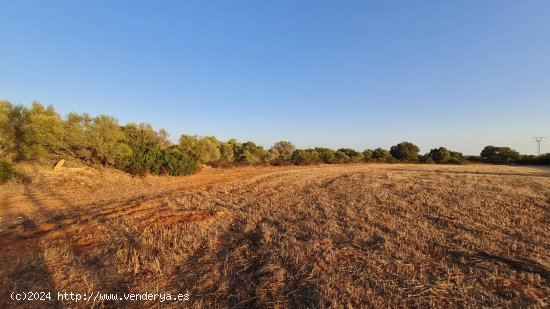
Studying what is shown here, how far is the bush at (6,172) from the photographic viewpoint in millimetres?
10615

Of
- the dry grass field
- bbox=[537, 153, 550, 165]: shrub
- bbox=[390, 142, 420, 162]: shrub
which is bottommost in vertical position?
the dry grass field

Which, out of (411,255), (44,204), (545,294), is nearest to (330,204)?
(411,255)

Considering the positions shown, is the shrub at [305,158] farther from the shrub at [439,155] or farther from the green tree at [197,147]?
the shrub at [439,155]


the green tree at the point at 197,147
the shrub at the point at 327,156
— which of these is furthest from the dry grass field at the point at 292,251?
the shrub at the point at 327,156

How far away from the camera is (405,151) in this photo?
34.5 m

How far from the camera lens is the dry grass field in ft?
9.53

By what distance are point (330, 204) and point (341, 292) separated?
174 inches

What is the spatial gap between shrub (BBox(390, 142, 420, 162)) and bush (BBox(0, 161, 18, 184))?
3564 centimetres

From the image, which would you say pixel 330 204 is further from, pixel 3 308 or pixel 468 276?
pixel 3 308

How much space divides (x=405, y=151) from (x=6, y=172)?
36.7 m

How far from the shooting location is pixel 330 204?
725cm

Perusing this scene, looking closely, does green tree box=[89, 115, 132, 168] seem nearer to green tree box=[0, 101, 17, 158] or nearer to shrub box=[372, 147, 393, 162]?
green tree box=[0, 101, 17, 158]

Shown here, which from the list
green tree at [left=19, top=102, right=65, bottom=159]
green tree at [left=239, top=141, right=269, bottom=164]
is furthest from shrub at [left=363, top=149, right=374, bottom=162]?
green tree at [left=19, top=102, right=65, bottom=159]

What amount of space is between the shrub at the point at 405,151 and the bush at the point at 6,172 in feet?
117
